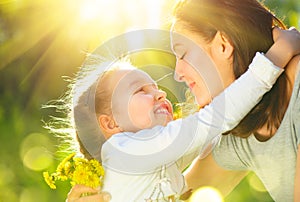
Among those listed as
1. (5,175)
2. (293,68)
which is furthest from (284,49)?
(5,175)

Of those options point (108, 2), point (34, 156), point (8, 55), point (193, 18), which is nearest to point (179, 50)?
point (193, 18)

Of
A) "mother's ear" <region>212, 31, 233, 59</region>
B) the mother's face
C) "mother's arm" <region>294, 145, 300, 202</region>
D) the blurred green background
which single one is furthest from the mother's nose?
the blurred green background

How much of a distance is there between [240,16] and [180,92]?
776mm

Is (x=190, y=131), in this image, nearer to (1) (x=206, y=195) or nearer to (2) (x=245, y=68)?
(2) (x=245, y=68)

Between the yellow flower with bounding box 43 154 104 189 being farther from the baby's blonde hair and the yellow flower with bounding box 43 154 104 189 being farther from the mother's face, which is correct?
the mother's face

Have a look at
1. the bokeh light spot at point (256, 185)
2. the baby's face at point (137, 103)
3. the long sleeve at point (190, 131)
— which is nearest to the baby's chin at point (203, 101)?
the baby's face at point (137, 103)

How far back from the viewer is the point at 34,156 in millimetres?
6883

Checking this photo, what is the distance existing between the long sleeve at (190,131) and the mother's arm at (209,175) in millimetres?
468

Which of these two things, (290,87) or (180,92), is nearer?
(290,87)

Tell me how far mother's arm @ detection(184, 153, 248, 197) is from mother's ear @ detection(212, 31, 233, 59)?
21.5 inches

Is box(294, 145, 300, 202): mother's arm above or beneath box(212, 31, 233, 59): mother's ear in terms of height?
beneath

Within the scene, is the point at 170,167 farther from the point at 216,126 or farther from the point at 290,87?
the point at 290,87

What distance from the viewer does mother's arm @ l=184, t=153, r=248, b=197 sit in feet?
9.09

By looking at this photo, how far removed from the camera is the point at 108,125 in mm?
2482
